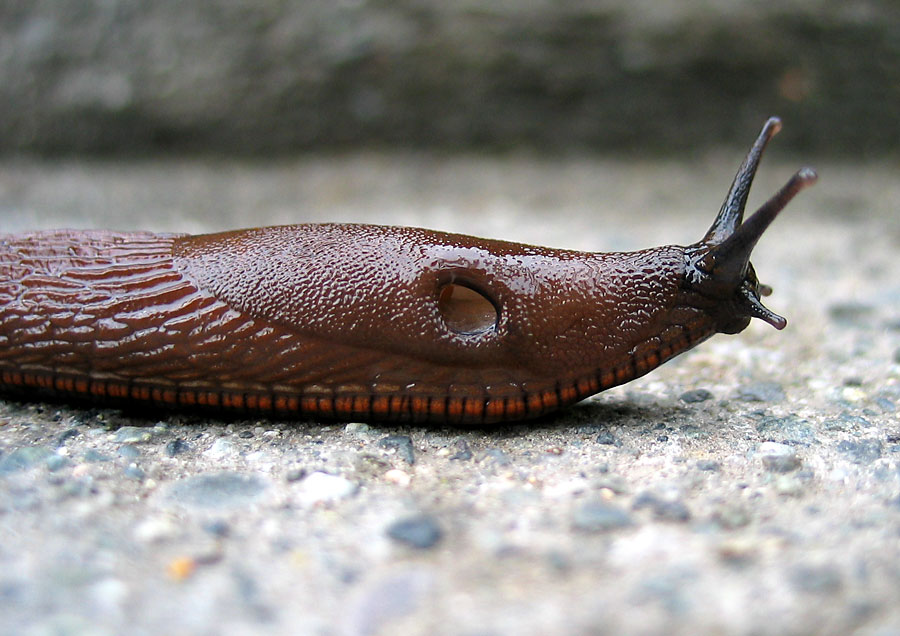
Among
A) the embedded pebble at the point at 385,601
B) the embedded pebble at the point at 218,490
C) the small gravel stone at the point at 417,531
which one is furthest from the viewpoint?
the embedded pebble at the point at 218,490

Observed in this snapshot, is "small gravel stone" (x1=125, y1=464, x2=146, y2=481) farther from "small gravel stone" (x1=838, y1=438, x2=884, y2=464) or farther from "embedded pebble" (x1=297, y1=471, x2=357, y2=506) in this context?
"small gravel stone" (x1=838, y1=438, x2=884, y2=464)

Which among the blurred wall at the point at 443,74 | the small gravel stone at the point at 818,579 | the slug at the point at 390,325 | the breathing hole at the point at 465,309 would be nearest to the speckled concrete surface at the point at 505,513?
the small gravel stone at the point at 818,579

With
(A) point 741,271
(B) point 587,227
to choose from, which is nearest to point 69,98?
(B) point 587,227

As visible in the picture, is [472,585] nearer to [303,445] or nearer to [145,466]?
[303,445]

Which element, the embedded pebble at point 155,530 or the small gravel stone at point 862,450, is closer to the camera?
the embedded pebble at point 155,530

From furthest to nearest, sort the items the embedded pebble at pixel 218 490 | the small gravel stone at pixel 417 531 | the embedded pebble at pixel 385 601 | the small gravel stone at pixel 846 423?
the small gravel stone at pixel 846 423 → the embedded pebble at pixel 218 490 → the small gravel stone at pixel 417 531 → the embedded pebble at pixel 385 601

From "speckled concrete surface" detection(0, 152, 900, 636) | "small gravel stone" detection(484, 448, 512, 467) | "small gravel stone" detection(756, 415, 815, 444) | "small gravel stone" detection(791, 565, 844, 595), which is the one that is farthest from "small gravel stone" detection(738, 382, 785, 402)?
"small gravel stone" detection(791, 565, 844, 595)

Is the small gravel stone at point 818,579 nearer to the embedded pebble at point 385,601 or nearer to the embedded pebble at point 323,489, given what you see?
the embedded pebble at point 385,601

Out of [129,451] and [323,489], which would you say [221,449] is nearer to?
[129,451]
